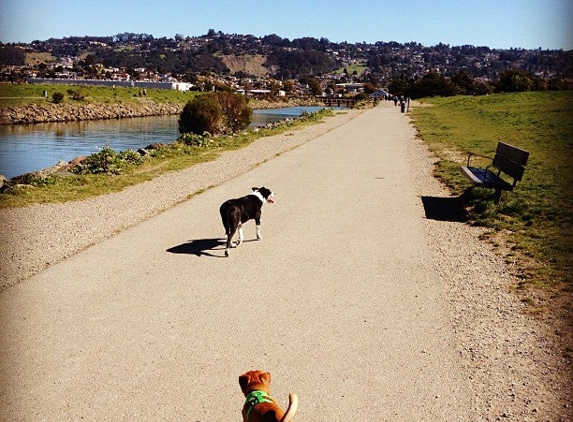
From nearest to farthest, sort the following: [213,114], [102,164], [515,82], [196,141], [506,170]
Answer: [506,170] → [102,164] → [196,141] → [213,114] → [515,82]

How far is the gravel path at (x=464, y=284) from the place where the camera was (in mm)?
4625

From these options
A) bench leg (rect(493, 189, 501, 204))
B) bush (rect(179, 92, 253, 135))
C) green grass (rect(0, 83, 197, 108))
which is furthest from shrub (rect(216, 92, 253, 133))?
green grass (rect(0, 83, 197, 108))

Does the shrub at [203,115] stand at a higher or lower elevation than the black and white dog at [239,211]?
higher

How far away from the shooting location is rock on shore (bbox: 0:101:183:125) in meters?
53.5

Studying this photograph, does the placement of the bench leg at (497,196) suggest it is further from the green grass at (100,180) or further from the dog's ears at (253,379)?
the green grass at (100,180)

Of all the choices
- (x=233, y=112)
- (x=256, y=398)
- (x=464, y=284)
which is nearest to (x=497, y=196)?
(x=464, y=284)

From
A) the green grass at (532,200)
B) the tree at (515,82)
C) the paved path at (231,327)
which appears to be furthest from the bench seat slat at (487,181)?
the tree at (515,82)

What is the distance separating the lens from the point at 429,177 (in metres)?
15.5

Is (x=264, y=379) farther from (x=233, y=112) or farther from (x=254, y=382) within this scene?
(x=233, y=112)

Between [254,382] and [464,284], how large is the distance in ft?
15.4

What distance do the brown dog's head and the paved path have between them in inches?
39.3

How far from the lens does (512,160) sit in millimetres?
11273

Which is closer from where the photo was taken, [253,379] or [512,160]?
[253,379]

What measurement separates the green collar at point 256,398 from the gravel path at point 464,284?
1124 mm
